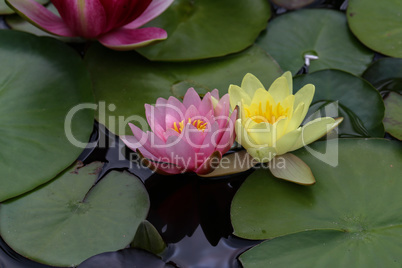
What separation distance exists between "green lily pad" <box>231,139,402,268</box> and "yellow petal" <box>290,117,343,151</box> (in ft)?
0.34

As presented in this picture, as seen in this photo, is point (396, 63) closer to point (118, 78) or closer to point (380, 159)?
point (380, 159)

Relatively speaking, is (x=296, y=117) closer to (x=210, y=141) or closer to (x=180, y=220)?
(x=210, y=141)

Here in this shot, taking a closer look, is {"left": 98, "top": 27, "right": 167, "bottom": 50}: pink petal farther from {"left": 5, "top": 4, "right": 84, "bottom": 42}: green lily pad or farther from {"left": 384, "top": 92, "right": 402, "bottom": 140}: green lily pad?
{"left": 384, "top": 92, "right": 402, "bottom": 140}: green lily pad

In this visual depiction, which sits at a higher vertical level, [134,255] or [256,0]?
[256,0]

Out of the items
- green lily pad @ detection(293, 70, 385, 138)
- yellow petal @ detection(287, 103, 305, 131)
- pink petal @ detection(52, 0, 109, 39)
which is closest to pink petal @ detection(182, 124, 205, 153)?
yellow petal @ detection(287, 103, 305, 131)

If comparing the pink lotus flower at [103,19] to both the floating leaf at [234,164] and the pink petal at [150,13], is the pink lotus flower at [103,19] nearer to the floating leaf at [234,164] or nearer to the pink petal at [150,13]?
the pink petal at [150,13]

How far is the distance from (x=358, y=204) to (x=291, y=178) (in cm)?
25

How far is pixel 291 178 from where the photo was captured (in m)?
1.43

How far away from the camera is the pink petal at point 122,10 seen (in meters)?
1.69

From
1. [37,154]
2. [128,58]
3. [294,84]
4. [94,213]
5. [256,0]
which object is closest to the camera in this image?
[94,213]

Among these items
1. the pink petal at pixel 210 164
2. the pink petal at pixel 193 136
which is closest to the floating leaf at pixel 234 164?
the pink petal at pixel 210 164

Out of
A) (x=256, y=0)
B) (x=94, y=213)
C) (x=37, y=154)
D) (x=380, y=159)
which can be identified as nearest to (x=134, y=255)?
(x=94, y=213)

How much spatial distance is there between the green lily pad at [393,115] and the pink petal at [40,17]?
4.84 feet

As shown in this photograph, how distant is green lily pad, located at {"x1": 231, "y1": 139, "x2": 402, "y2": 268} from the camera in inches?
51.1
